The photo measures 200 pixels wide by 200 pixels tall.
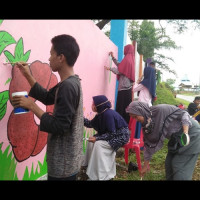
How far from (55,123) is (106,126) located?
1906mm

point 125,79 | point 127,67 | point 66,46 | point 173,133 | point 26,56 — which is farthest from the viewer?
point 125,79

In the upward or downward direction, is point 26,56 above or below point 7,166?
above

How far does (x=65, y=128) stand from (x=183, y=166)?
178cm

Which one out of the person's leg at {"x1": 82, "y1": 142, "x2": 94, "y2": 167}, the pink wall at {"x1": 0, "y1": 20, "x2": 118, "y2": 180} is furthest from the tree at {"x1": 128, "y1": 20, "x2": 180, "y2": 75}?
the person's leg at {"x1": 82, "y1": 142, "x2": 94, "y2": 167}

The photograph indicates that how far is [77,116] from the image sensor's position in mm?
1535

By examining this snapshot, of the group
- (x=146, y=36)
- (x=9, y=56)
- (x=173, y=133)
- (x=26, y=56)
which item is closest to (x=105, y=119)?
(x=173, y=133)

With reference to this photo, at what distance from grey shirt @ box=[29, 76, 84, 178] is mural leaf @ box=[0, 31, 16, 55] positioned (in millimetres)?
705

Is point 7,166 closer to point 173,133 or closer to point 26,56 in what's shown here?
point 26,56

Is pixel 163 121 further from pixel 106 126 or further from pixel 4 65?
pixel 4 65

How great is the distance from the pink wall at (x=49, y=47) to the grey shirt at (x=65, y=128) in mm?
665

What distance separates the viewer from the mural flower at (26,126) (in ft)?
6.68

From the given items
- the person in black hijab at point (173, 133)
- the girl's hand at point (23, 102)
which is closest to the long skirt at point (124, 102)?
the person in black hijab at point (173, 133)

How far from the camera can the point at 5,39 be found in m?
1.88
